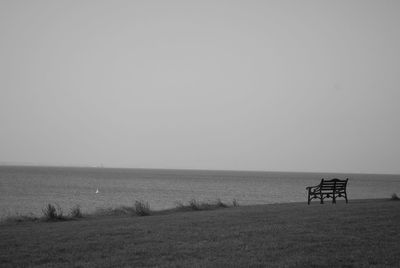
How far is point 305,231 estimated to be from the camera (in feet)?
40.2

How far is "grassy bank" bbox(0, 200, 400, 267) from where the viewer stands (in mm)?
9039

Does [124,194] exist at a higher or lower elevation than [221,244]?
lower

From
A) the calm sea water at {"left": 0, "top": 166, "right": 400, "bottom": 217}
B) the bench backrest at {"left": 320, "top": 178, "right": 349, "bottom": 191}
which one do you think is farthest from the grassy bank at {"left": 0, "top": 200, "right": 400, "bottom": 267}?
the calm sea water at {"left": 0, "top": 166, "right": 400, "bottom": 217}

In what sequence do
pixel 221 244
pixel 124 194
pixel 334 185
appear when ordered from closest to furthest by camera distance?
pixel 221 244, pixel 334 185, pixel 124 194

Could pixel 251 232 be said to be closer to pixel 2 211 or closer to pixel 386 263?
pixel 386 263

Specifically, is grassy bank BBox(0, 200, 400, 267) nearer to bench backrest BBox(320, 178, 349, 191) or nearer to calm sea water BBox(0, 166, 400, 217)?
bench backrest BBox(320, 178, 349, 191)

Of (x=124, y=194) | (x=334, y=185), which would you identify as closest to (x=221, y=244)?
(x=334, y=185)

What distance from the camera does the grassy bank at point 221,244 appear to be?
29.7 ft

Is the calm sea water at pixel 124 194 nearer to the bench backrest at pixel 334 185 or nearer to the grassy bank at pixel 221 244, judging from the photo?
the bench backrest at pixel 334 185

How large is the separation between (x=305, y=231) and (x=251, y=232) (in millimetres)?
1540

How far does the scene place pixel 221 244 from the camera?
1069 centimetres

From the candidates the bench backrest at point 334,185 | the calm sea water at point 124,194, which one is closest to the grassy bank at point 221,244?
the bench backrest at point 334,185

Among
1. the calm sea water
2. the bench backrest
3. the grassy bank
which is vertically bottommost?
the calm sea water

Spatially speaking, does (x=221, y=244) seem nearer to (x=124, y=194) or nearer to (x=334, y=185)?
(x=334, y=185)
